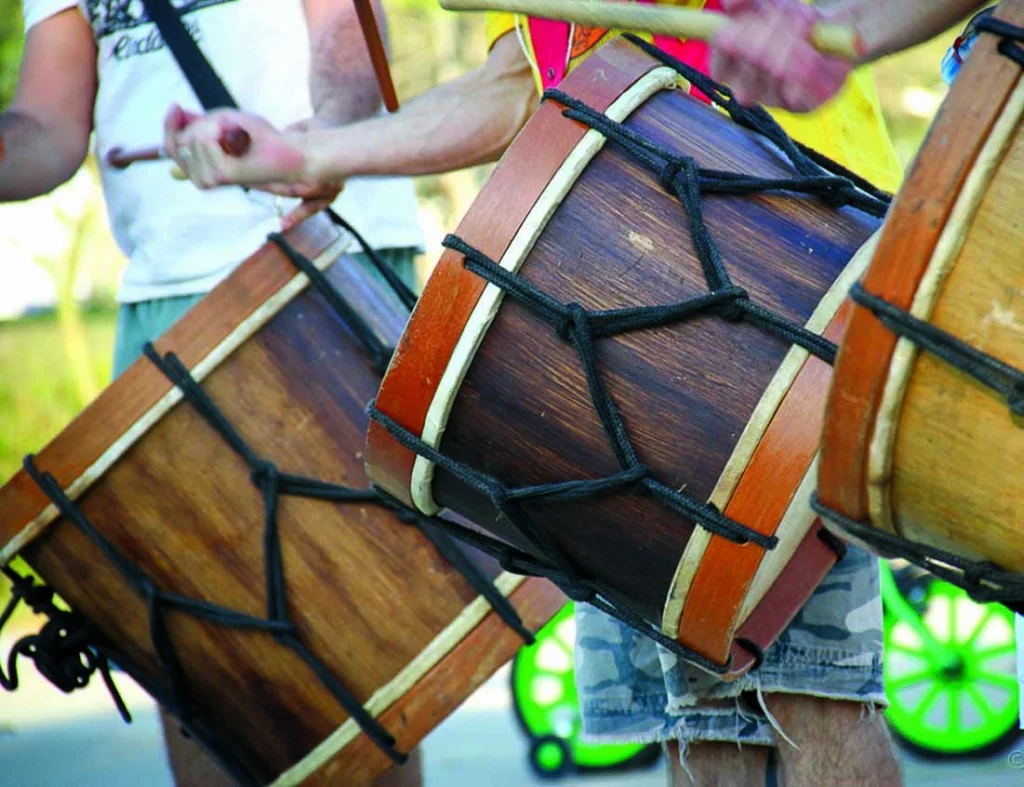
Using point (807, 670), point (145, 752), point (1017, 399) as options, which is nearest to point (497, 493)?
point (807, 670)

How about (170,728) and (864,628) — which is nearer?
(864,628)

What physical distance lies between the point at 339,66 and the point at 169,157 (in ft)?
1.21

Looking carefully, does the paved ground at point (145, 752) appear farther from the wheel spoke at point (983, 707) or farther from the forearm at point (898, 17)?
the forearm at point (898, 17)

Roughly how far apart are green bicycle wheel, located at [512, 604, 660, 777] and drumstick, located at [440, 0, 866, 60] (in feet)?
9.12

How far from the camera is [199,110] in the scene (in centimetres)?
229

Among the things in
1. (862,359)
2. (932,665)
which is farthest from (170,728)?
(932,665)

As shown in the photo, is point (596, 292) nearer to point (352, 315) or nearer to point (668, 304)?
point (668, 304)

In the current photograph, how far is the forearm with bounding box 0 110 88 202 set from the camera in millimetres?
2547

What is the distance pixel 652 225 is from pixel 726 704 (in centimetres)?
66

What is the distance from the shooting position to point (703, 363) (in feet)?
4.49

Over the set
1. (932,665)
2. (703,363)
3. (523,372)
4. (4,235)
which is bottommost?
(932,665)

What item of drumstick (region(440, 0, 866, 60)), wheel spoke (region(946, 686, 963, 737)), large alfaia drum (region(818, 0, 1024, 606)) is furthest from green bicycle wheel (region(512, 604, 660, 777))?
Answer: large alfaia drum (region(818, 0, 1024, 606))

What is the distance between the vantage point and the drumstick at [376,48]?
6.36 feet

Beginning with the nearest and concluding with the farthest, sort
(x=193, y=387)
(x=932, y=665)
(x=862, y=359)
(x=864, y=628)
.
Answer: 1. (x=862, y=359)
2. (x=864, y=628)
3. (x=193, y=387)
4. (x=932, y=665)
